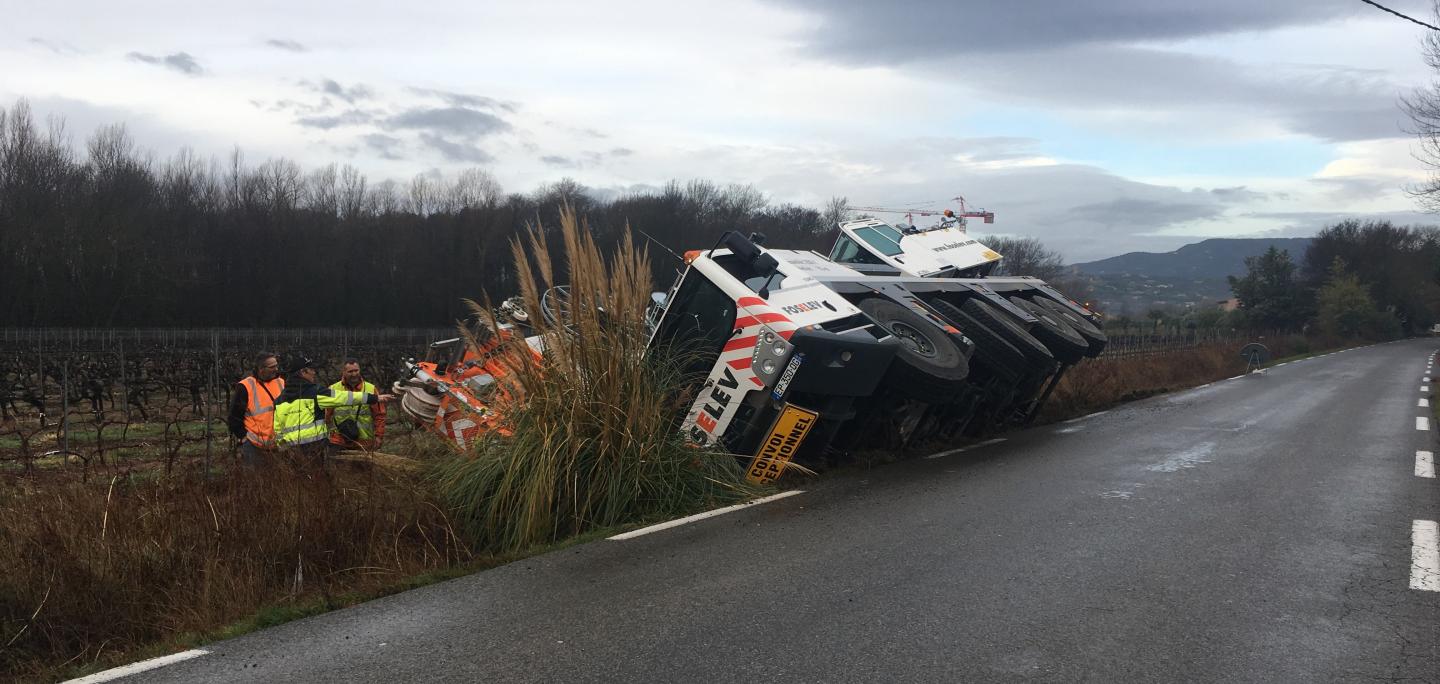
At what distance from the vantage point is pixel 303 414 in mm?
7660

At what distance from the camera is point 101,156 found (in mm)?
71125

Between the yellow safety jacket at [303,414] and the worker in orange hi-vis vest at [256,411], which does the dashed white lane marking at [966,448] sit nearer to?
the yellow safety jacket at [303,414]

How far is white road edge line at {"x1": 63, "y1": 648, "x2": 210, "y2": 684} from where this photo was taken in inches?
157

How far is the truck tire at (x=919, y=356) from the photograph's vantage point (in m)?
8.52

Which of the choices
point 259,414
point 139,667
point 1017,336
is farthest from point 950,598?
point 1017,336

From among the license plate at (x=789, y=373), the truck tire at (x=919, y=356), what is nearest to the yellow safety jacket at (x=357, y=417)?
the license plate at (x=789, y=373)

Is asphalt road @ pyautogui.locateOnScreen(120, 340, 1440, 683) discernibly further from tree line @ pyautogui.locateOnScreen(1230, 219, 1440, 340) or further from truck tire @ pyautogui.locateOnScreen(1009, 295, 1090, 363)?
tree line @ pyautogui.locateOnScreen(1230, 219, 1440, 340)

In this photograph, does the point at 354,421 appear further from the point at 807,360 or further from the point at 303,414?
the point at 807,360

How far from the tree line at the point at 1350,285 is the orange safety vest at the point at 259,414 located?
45.5m

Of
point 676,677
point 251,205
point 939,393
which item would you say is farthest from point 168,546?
point 251,205

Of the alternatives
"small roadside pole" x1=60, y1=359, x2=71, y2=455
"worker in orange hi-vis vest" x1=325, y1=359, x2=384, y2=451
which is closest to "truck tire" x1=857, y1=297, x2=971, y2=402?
"worker in orange hi-vis vest" x1=325, y1=359, x2=384, y2=451

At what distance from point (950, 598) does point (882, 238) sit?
987 centimetres

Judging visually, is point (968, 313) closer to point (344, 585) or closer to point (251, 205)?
point (344, 585)

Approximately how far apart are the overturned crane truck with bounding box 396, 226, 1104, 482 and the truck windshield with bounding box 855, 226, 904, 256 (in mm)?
2818
